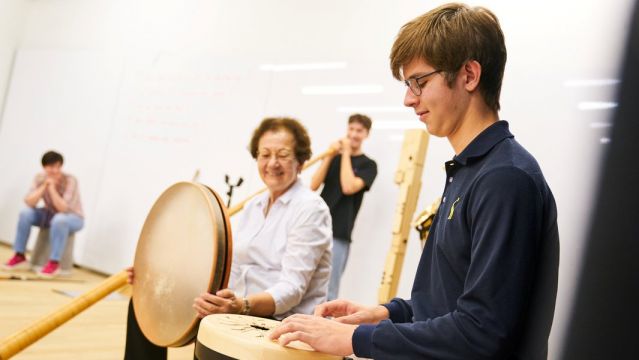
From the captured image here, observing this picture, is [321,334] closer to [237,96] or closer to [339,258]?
[339,258]

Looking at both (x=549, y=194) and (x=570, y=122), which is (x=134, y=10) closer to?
(x=570, y=122)

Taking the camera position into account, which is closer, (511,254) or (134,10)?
(511,254)

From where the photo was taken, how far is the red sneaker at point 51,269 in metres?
4.94

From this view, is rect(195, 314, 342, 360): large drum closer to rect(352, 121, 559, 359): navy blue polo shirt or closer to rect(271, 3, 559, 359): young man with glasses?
rect(271, 3, 559, 359): young man with glasses

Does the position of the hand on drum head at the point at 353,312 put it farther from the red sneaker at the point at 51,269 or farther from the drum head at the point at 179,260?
the red sneaker at the point at 51,269

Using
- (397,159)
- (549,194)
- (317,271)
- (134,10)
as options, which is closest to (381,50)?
(397,159)

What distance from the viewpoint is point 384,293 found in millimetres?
3393

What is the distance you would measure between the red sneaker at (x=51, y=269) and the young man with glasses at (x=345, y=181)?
2385 millimetres

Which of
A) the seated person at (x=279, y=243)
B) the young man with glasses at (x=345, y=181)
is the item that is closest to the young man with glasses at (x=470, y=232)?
the seated person at (x=279, y=243)

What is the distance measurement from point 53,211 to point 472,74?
16.5ft

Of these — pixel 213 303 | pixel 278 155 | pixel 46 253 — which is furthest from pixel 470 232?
pixel 46 253

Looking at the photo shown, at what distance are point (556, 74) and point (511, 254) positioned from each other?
2686 mm

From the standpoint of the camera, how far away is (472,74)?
1.01 meters

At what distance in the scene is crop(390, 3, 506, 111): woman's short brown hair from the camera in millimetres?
Result: 1000
